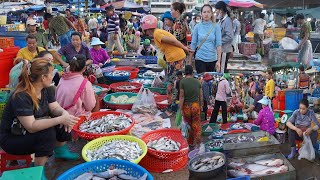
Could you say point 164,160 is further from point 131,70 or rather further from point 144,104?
point 131,70

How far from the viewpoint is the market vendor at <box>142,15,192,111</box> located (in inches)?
238

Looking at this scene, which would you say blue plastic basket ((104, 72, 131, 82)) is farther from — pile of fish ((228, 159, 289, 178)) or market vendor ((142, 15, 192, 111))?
pile of fish ((228, 159, 289, 178))

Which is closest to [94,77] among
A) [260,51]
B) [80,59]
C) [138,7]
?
[80,59]

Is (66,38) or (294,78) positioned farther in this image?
(66,38)

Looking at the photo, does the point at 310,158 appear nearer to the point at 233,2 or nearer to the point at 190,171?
the point at 190,171

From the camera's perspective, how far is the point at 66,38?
352 inches

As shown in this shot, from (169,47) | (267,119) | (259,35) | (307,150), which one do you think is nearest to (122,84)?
(169,47)

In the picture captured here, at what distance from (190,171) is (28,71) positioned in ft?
7.34

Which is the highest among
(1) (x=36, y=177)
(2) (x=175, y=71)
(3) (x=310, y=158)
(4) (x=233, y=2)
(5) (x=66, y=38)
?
(4) (x=233, y=2)

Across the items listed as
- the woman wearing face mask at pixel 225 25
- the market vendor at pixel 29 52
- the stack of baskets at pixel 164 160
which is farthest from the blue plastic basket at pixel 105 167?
the woman wearing face mask at pixel 225 25

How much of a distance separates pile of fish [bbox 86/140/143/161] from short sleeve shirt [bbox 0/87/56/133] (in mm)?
750

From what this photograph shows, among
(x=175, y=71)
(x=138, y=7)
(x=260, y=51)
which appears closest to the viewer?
(x=175, y=71)

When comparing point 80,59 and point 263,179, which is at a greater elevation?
point 80,59

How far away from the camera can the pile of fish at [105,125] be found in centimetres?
475
